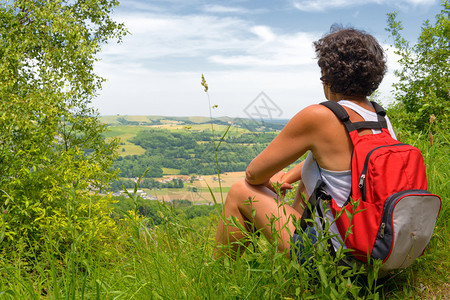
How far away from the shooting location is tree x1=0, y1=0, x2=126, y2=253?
470 centimetres

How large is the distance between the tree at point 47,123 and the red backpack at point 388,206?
4.06ft

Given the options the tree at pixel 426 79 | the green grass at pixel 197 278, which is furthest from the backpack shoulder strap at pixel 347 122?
the tree at pixel 426 79

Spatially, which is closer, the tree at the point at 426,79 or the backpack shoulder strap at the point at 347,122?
the backpack shoulder strap at the point at 347,122

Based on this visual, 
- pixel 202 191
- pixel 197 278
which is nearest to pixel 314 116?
pixel 202 191

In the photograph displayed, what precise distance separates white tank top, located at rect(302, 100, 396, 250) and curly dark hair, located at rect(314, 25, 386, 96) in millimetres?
145

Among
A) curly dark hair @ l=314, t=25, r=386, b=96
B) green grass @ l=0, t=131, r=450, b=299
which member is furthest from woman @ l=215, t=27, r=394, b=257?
green grass @ l=0, t=131, r=450, b=299

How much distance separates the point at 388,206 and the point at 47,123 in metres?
5.03

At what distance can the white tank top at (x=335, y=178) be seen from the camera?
A: 190 centimetres

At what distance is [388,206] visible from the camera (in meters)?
1.72

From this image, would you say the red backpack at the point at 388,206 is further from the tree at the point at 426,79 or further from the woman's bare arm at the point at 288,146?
the tree at the point at 426,79

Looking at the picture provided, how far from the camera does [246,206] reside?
2230mm

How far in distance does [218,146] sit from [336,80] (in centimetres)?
78

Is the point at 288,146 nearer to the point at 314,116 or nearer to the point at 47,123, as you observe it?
the point at 314,116

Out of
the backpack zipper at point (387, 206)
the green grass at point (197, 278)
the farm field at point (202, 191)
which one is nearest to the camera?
the green grass at point (197, 278)
